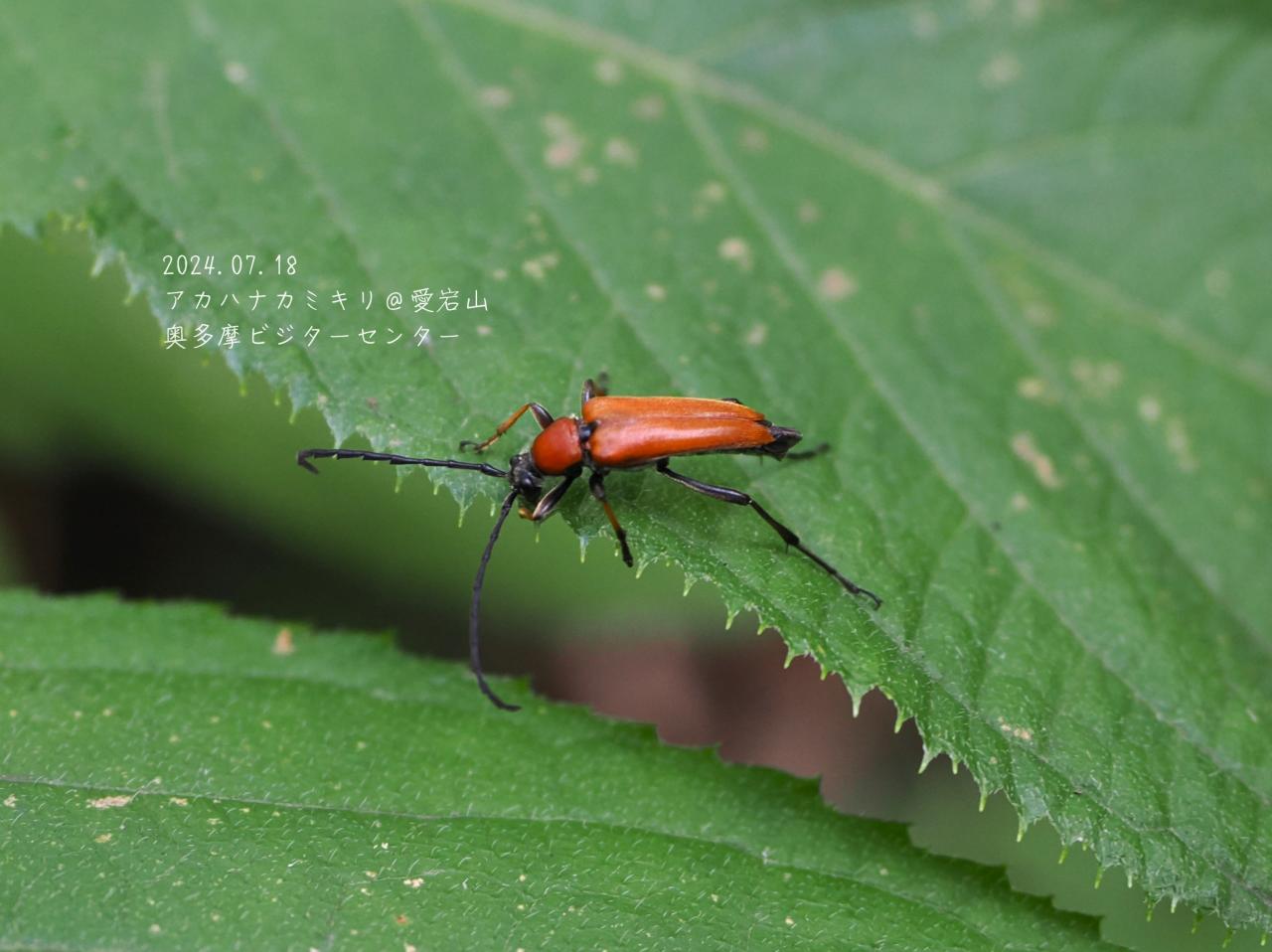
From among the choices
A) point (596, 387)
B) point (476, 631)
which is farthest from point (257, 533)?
point (596, 387)

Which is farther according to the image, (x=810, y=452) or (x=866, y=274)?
(x=866, y=274)

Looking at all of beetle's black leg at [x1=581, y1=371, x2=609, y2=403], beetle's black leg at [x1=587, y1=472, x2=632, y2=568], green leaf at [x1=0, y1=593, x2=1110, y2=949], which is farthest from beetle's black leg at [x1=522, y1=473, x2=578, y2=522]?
green leaf at [x1=0, y1=593, x2=1110, y2=949]

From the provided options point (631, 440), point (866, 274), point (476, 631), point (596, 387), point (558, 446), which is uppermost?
point (866, 274)

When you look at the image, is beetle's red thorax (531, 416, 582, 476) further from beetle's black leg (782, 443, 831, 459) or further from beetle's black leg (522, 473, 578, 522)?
beetle's black leg (782, 443, 831, 459)

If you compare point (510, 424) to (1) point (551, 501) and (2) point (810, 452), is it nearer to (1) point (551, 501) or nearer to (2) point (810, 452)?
(1) point (551, 501)

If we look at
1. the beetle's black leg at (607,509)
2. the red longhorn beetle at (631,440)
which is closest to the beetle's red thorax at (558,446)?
the red longhorn beetle at (631,440)

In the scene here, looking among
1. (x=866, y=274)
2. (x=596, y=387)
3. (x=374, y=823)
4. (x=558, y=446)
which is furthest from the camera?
(x=866, y=274)
